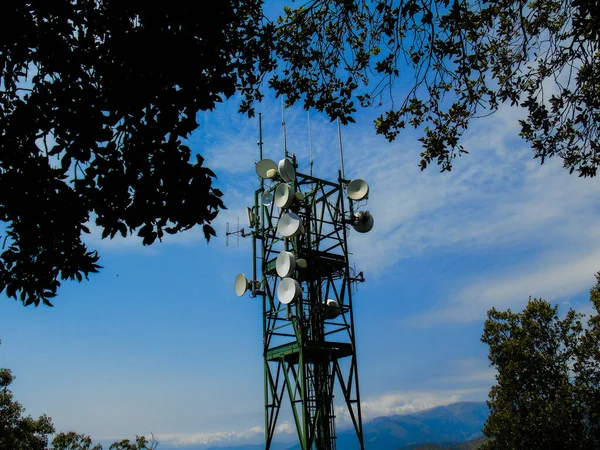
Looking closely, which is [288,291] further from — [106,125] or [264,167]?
[106,125]

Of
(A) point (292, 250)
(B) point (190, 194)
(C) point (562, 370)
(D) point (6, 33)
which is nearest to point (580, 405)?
(C) point (562, 370)

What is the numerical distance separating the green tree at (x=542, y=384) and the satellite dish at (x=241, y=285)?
1560 cm

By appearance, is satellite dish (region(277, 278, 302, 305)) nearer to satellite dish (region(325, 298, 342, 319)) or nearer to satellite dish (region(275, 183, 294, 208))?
satellite dish (region(325, 298, 342, 319))

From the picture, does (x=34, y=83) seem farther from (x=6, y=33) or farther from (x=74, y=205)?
(x=74, y=205)

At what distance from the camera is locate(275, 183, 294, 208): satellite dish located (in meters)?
21.9

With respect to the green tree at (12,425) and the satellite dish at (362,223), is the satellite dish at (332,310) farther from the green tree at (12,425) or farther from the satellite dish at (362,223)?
the green tree at (12,425)

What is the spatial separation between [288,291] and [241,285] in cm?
260

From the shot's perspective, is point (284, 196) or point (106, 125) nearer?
point (106, 125)

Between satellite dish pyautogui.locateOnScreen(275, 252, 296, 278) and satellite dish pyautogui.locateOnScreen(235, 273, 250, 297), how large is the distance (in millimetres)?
A: 1780

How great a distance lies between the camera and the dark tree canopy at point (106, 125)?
248 inches

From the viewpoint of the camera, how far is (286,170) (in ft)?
74.3

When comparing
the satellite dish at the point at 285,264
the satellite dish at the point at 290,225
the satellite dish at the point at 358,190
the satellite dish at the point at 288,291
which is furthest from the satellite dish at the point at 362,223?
the satellite dish at the point at 288,291

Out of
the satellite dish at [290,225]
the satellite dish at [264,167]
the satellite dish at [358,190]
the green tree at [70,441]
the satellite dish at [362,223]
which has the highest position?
the satellite dish at [264,167]

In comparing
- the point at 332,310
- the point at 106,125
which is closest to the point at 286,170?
the point at 332,310
